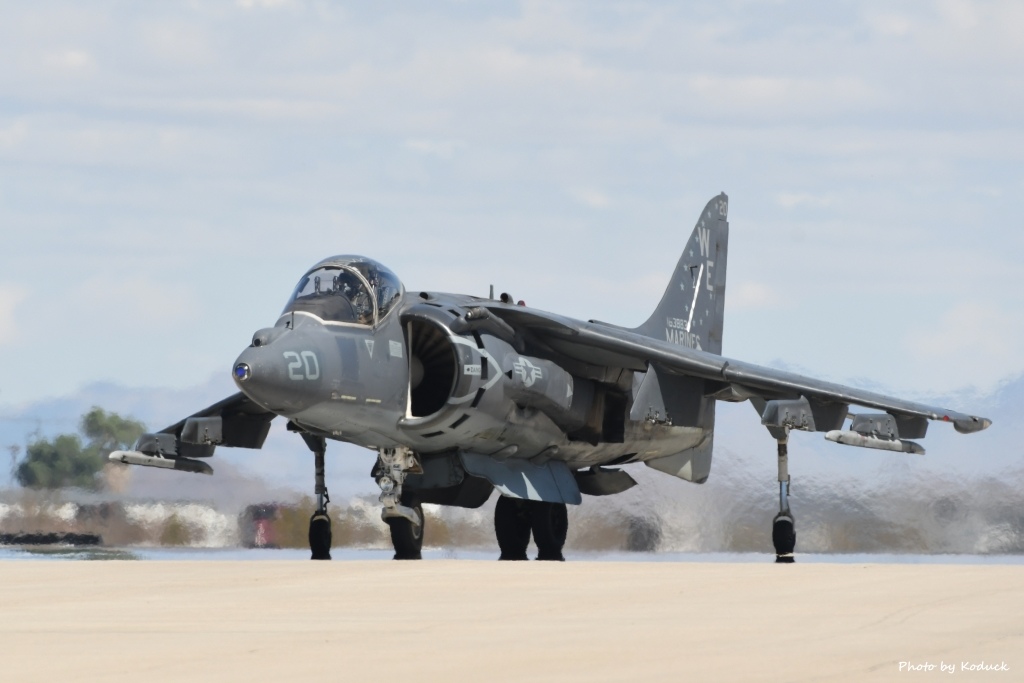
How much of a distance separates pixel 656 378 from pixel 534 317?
1.53 m

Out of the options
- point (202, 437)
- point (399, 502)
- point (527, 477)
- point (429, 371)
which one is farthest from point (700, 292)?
point (202, 437)

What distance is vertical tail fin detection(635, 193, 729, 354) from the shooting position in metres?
23.3

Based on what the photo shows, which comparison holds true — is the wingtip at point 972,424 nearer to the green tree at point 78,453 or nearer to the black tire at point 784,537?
the black tire at point 784,537

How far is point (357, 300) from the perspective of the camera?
16.7 m

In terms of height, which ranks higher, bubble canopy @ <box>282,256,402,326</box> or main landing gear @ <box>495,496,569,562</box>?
bubble canopy @ <box>282,256,402,326</box>

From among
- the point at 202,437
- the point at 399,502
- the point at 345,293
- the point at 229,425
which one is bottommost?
the point at 399,502

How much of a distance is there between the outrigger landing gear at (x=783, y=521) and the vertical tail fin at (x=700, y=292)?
3547 millimetres

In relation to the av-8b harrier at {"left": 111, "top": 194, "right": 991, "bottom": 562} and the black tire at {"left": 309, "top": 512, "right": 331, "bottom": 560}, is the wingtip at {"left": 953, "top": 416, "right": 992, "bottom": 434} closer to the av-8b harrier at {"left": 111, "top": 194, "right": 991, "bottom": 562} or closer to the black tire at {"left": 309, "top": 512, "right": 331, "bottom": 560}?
the av-8b harrier at {"left": 111, "top": 194, "right": 991, "bottom": 562}

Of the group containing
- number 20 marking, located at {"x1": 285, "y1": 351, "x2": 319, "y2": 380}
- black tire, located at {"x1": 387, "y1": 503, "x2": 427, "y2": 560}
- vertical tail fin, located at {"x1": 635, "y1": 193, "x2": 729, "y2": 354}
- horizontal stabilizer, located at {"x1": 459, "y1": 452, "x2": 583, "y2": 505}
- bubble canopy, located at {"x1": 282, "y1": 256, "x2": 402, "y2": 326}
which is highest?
vertical tail fin, located at {"x1": 635, "y1": 193, "x2": 729, "y2": 354}

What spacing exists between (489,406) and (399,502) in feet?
4.50

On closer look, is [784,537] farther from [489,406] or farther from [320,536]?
[320,536]

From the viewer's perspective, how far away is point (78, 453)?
22.7 meters

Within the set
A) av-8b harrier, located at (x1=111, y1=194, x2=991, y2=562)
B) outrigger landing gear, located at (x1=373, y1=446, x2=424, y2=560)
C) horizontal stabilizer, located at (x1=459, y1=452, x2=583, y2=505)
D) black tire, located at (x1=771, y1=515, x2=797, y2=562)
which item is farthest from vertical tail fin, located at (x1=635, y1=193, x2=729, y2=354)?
outrigger landing gear, located at (x1=373, y1=446, x2=424, y2=560)

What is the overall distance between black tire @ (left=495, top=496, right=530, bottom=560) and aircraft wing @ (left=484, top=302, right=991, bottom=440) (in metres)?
2.56
